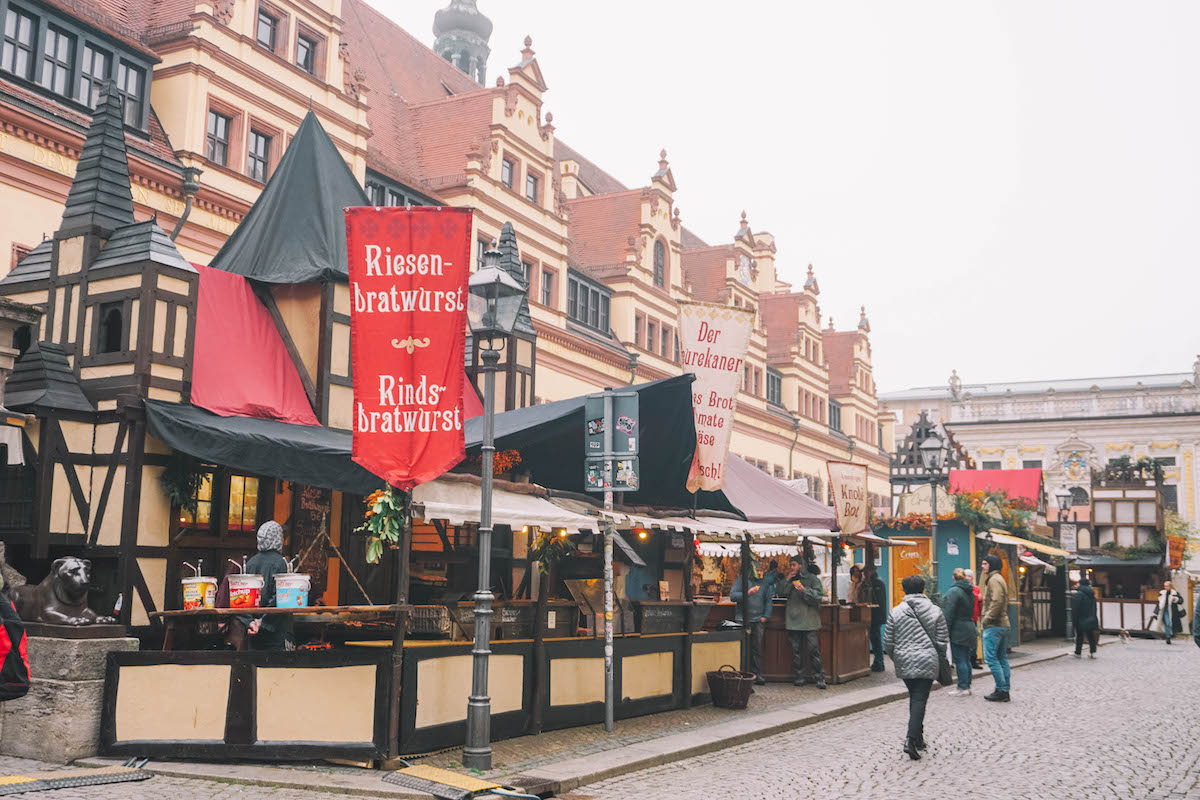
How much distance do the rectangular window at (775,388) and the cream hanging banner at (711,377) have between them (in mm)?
36041

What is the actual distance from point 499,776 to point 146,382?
5633mm

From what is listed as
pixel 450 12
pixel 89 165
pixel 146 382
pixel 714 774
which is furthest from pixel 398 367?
pixel 450 12

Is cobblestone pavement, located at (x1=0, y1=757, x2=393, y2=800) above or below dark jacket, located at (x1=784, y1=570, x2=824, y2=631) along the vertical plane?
below

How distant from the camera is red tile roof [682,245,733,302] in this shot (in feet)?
150

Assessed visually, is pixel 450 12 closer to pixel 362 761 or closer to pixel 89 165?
pixel 89 165

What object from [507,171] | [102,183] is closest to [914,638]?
[102,183]

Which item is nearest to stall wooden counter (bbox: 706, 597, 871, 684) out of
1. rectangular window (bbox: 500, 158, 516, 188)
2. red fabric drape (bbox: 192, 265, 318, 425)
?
red fabric drape (bbox: 192, 265, 318, 425)

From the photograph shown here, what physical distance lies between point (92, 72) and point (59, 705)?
13.5 m

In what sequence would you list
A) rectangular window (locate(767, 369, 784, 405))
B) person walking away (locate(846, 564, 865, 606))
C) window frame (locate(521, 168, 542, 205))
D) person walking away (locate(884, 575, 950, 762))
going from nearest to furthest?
person walking away (locate(884, 575, 950, 762)) → person walking away (locate(846, 564, 865, 606)) → window frame (locate(521, 168, 542, 205)) → rectangular window (locate(767, 369, 784, 405))

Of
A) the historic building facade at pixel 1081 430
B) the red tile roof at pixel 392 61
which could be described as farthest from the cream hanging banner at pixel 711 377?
the historic building facade at pixel 1081 430

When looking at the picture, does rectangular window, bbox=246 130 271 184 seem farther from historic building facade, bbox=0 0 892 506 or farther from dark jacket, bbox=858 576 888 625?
dark jacket, bbox=858 576 888 625

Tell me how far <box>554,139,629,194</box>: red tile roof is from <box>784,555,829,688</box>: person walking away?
1044 inches

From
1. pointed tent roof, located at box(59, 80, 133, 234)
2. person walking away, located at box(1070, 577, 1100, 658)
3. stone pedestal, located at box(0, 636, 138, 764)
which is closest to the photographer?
stone pedestal, located at box(0, 636, 138, 764)

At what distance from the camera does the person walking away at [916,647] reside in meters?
11.1
